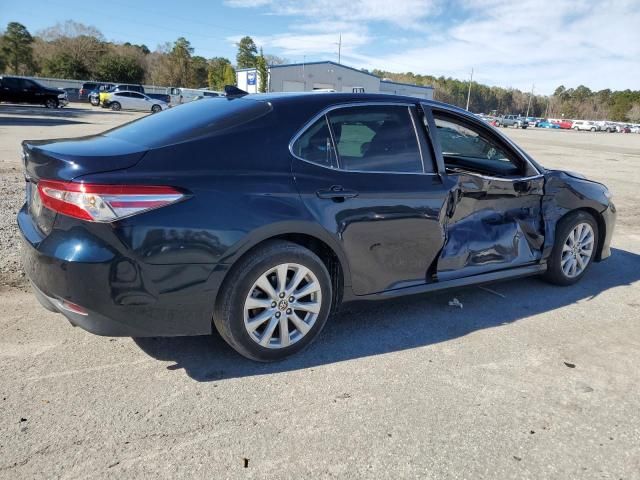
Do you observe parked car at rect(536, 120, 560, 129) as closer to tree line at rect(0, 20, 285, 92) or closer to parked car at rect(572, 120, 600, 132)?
parked car at rect(572, 120, 600, 132)

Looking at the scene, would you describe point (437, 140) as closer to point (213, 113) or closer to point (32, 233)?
point (213, 113)

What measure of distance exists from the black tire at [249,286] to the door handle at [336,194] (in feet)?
1.17

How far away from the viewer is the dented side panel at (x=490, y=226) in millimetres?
3949

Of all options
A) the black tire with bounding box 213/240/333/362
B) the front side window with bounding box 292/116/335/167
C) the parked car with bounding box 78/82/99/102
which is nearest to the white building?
the parked car with bounding box 78/82/99/102

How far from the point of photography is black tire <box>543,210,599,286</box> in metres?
4.73

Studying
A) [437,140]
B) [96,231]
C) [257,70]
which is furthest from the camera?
[257,70]

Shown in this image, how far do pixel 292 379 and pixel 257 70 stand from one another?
5815 cm

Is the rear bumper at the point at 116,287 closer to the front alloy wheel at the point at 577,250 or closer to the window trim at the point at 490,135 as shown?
the window trim at the point at 490,135

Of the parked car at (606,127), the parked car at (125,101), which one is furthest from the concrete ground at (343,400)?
the parked car at (606,127)

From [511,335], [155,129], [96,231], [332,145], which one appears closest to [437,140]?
[332,145]

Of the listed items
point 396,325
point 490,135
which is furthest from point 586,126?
point 396,325

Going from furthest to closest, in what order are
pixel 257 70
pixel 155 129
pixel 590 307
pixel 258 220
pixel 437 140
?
pixel 257 70 → pixel 590 307 → pixel 437 140 → pixel 155 129 → pixel 258 220

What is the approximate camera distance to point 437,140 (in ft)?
12.7

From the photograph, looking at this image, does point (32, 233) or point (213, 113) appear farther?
point (213, 113)
